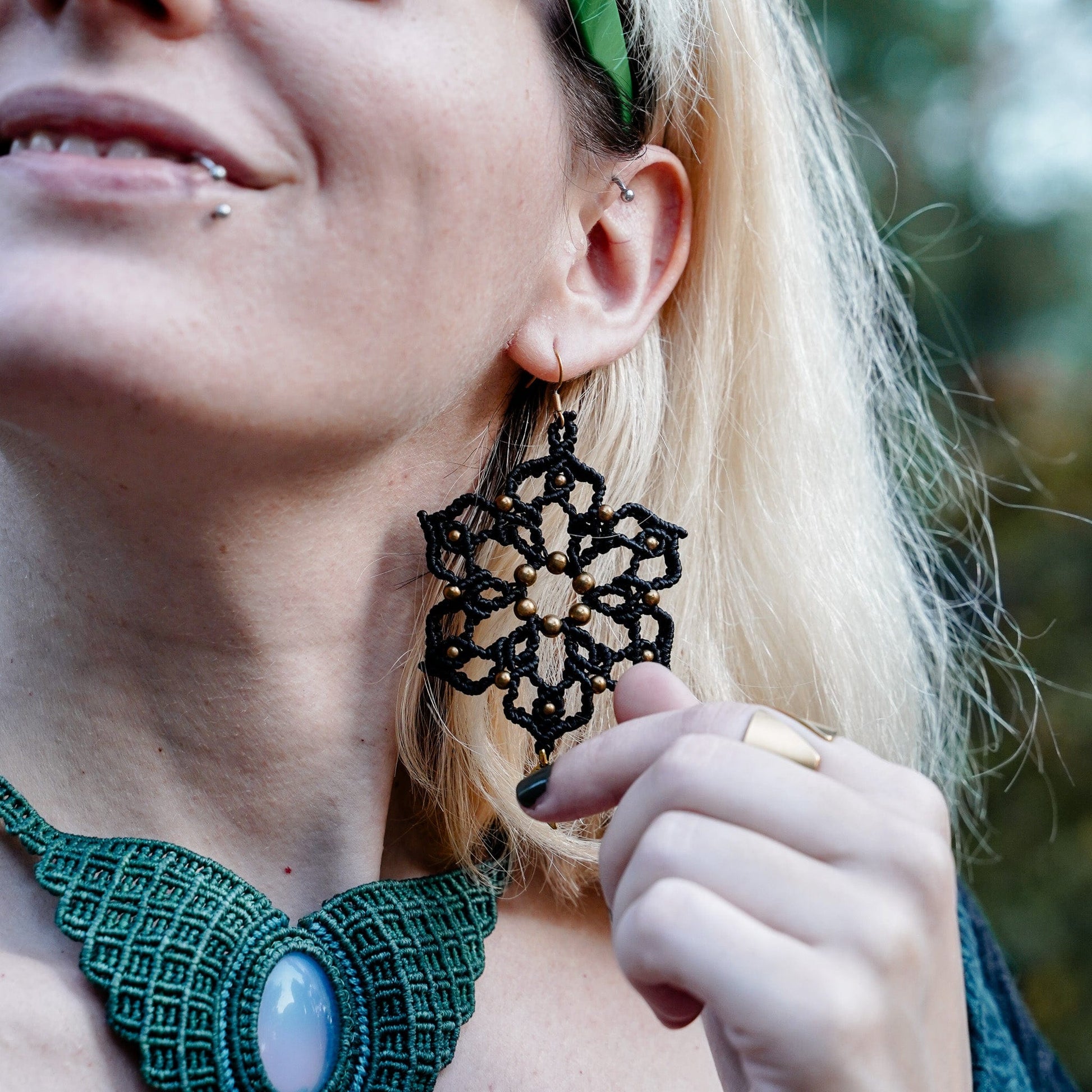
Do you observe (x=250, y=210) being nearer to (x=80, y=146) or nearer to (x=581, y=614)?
(x=80, y=146)

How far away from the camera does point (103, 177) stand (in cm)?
125

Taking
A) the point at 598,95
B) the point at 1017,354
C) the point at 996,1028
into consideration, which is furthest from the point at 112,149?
the point at 1017,354

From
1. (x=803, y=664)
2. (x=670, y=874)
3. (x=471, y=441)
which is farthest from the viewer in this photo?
(x=803, y=664)

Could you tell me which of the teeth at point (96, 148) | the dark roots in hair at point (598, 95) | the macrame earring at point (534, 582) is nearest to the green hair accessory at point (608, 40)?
the dark roots in hair at point (598, 95)

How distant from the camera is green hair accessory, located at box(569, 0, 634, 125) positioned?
64.1 inches

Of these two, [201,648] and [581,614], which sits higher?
[581,614]

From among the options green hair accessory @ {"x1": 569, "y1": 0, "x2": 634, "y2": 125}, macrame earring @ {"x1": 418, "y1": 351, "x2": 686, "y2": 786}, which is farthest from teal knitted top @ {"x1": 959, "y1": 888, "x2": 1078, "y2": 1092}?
green hair accessory @ {"x1": 569, "y1": 0, "x2": 634, "y2": 125}

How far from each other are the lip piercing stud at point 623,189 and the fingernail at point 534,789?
0.90 metres

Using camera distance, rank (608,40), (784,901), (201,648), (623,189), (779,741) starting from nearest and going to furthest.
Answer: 1. (784,901)
2. (779,741)
3. (201,648)
4. (608,40)
5. (623,189)

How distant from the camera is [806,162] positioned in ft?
Answer: 7.36

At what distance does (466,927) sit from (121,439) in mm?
793

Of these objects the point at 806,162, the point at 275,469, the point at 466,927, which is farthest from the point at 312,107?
the point at 806,162

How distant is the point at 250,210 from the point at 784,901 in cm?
90

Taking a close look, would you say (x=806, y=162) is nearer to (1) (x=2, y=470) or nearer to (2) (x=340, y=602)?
(2) (x=340, y=602)
